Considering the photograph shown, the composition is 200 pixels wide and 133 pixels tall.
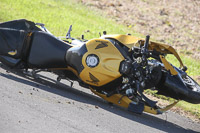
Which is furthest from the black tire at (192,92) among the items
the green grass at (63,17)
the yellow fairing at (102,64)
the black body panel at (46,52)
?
the green grass at (63,17)

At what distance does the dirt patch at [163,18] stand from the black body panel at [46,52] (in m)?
11.5

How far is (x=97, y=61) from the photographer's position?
7562 millimetres

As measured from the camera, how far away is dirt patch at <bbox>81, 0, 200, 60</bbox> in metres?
20.5

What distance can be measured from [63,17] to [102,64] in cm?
1298

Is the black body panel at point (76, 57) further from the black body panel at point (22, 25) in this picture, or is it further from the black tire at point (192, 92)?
the black tire at point (192, 92)

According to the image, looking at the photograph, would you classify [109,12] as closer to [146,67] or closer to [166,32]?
[166,32]

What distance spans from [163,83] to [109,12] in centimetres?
1650

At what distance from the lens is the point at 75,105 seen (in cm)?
706

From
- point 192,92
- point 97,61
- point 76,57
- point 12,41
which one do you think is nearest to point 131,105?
point 97,61

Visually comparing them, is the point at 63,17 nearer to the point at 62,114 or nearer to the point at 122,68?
the point at 122,68

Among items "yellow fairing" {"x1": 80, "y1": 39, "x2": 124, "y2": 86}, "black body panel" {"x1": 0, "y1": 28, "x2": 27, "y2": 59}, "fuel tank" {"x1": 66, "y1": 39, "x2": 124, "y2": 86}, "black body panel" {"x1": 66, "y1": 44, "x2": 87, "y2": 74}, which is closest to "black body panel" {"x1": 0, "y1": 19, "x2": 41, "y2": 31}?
"black body panel" {"x1": 0, "y1": 28, "x2": 27, "y2": 59}

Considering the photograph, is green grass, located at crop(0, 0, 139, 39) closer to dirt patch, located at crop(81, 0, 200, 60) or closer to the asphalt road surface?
dirt patch, located at crop(81, 0, 200, 60)

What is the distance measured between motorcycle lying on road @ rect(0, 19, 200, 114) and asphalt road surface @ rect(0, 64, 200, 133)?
12.5 inches

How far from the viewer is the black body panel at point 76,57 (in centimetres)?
773
